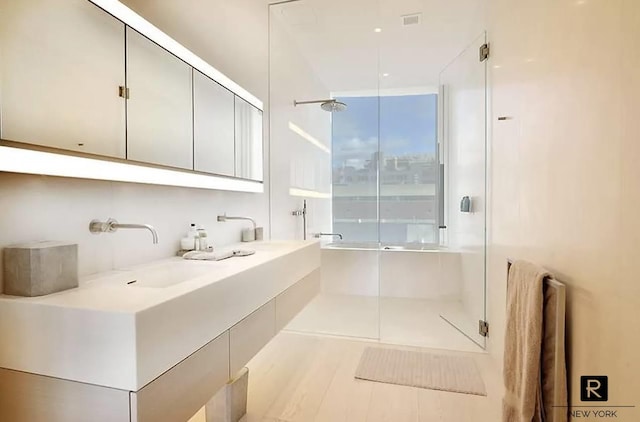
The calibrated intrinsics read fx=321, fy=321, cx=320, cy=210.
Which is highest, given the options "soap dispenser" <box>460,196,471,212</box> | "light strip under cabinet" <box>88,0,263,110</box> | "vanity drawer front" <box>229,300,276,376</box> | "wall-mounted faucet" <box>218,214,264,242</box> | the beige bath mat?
"light strip under cabinet" <box>88,0,263,110</box>

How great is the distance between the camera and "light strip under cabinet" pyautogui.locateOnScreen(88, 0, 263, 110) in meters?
1.35

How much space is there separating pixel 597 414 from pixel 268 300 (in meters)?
1.33

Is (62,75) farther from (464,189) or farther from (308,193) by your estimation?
(464,189)

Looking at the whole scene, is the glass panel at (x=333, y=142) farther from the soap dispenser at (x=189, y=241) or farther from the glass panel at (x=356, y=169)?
the soap dispenser at (x=189, y=241)

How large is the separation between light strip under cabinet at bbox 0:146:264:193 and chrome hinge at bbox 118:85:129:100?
297 mm

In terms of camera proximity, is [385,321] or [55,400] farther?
[385,321]

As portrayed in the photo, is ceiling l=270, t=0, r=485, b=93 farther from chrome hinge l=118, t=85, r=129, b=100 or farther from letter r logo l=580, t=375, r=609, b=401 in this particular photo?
letter r logo l=580, t=375, r=609, b=401

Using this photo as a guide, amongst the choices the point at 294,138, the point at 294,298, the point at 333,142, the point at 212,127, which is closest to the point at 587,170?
the point at 294,298

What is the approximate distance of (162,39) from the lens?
5.29ft

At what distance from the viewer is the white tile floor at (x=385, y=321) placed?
2916mm

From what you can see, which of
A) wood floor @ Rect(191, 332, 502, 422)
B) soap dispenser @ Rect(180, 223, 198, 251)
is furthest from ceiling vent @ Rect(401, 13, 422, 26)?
wood floor @ Rect(191, 332, 502, 422)

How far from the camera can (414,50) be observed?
3482 millimetres

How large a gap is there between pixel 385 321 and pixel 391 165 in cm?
206

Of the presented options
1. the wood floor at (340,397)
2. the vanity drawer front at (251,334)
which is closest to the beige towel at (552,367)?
the wood floor at (340,397)
